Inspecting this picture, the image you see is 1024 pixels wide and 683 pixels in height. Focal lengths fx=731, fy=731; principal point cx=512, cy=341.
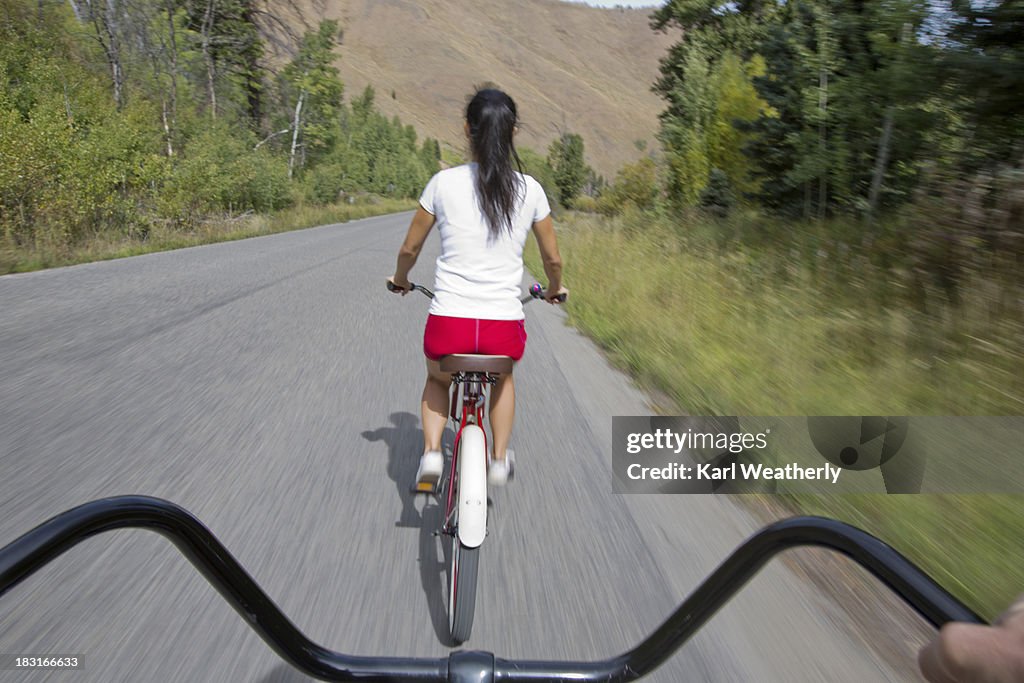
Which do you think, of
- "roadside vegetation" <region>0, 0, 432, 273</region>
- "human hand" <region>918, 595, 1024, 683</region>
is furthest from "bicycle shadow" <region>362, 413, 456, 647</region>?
"roadside vegetation" <region>0, 0, 432, 273</region>

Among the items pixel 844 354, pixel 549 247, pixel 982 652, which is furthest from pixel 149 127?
pixel 982 652

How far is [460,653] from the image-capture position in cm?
175

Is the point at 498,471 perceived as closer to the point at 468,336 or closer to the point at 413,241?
the point at 468,336

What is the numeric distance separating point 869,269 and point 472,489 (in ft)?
26.9

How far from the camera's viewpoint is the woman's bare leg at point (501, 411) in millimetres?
3371

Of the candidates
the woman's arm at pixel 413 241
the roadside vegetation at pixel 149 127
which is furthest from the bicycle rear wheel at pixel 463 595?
the roadside vegetation at pixel 149 127

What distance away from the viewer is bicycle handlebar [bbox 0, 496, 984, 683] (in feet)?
3.46

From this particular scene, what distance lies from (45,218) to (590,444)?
15.5 metres

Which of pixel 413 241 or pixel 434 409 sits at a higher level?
pixel 413 241

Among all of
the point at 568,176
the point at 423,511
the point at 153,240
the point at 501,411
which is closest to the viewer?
the point at 501,411

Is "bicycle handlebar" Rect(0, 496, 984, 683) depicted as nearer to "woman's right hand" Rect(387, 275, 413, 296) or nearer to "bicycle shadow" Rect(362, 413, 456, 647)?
"bicycle shadow" Rect(362, 413, 456, 647)

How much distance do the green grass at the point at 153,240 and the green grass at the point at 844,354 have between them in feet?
32.6

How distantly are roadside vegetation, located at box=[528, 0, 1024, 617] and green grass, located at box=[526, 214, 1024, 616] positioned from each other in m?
0.02

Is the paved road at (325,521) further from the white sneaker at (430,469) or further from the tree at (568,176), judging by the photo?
the tree at (568,176)
